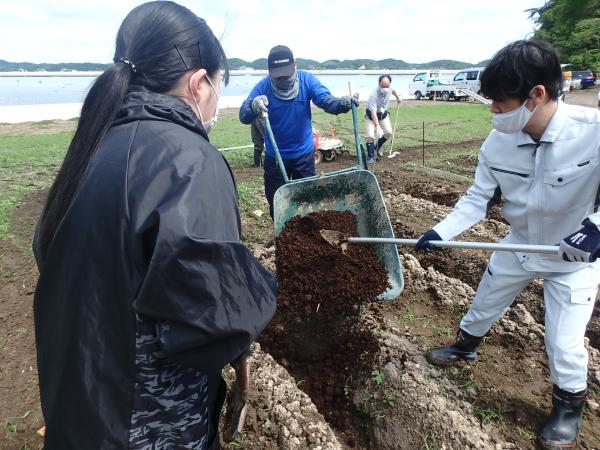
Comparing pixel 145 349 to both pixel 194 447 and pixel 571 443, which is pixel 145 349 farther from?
pixel 571 443

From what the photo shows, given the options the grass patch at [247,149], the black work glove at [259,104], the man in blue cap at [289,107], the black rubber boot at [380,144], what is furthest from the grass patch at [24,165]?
the black rubber boot at [380,144]

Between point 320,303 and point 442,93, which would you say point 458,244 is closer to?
point 320,303

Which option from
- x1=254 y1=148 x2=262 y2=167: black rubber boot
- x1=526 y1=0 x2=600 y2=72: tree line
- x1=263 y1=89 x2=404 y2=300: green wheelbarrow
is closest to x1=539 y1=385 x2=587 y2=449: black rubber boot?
x1=263 y1=89 x2=404 y2=300: green wheelbarrow

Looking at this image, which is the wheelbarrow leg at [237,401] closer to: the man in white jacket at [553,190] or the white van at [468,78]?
the man in white jacket at [553,190]

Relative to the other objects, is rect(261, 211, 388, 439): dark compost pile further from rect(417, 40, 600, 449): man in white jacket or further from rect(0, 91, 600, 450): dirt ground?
rect(417, 40, 600, 449): man in white jacket

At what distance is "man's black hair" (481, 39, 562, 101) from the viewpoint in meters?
1.91

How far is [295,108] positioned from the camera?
13.0ft

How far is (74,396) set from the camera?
1.08 meters

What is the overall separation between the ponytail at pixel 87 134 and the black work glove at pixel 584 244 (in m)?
1.81

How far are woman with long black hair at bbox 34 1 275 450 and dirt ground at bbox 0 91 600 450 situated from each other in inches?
49.9

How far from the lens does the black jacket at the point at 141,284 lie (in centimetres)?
95

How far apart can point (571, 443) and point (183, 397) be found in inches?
78.7

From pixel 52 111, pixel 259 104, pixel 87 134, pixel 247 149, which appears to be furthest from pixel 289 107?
pixel 52 111

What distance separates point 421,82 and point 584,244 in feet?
95.2
